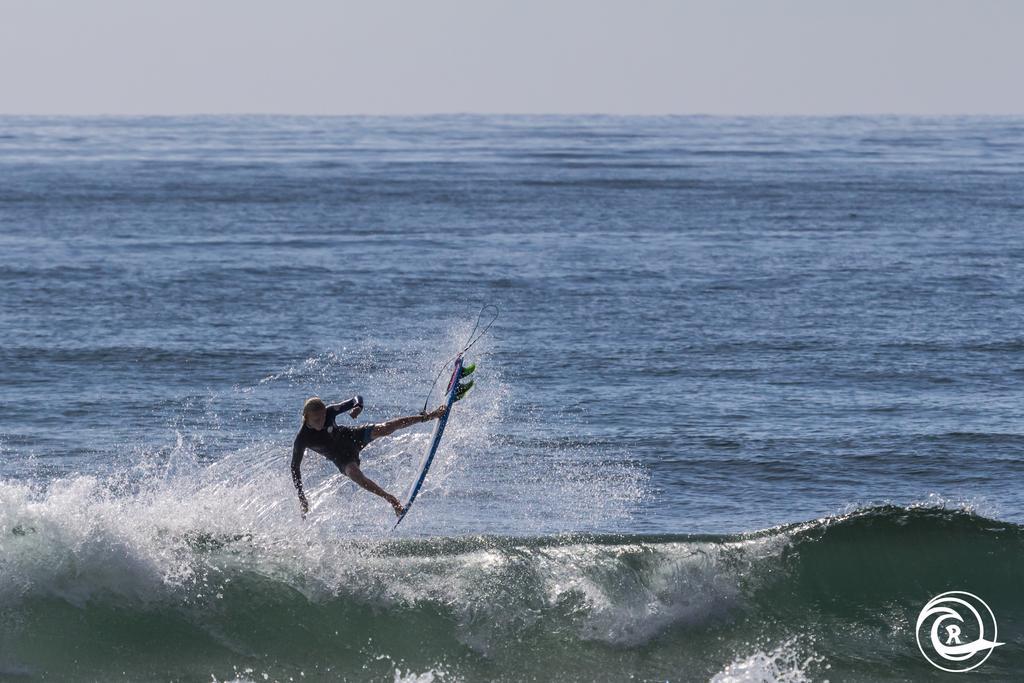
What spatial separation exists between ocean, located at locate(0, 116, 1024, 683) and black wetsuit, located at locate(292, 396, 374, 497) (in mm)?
860

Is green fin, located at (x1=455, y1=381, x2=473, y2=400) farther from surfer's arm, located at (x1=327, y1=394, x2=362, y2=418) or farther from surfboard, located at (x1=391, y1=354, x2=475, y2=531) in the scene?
surfer's arm, located at (x1=327, y1=394, x2=362, y2=418)

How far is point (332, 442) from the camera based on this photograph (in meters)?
13.8

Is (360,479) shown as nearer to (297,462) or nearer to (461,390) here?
(297,462)

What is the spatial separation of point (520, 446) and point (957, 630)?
776 cm

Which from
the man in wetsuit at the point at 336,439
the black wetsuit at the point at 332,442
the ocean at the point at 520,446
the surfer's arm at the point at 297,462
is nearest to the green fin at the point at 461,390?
the man in wetsuit at the point at 336,439

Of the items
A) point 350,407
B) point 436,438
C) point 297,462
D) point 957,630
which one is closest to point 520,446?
point 436,438

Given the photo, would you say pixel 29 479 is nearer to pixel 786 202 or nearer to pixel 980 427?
pixel 980 427

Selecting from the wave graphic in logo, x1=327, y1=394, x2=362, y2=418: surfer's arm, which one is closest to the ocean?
the wave graphic in logo

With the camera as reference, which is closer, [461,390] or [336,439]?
[336,439]

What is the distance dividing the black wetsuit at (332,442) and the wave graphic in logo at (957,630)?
585 cm

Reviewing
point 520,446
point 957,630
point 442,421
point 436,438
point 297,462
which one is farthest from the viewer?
point 520,446

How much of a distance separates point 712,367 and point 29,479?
38.6ft

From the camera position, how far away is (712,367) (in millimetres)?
23969

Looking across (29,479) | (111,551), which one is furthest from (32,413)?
(111,551)
